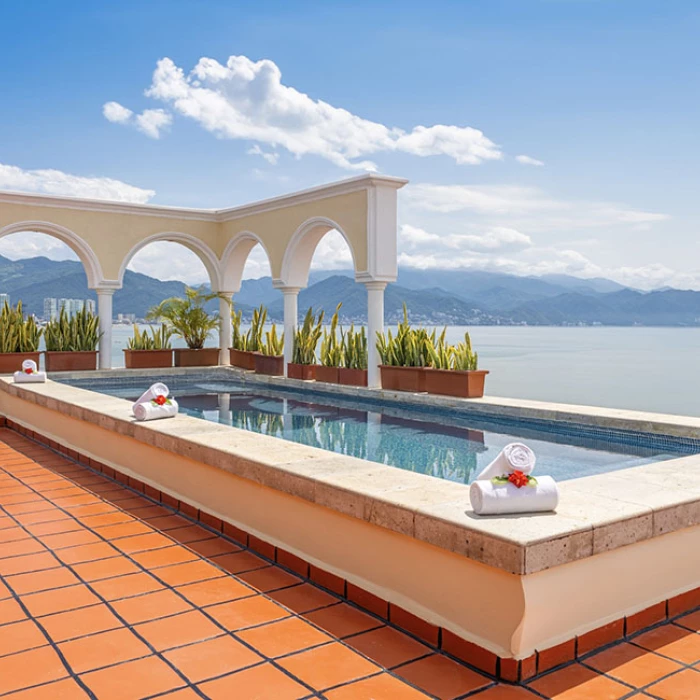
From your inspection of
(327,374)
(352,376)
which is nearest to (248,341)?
(327,374)

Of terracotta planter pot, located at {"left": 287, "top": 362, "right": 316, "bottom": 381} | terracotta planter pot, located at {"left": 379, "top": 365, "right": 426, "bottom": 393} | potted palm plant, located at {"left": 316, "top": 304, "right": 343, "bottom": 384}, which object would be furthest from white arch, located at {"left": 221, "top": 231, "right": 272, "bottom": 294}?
terracotta planter pot, located at {"left": 379, "top": 365, "right": 426, "bottom": 393}

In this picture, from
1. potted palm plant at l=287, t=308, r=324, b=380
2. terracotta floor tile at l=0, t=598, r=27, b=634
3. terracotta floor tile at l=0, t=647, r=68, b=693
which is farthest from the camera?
potted palm plant at l=287, t=308, r=324, b=380

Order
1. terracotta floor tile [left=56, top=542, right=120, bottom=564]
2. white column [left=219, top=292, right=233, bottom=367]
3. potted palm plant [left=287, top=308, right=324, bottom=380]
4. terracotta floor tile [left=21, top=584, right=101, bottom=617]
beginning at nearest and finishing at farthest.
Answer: terracotta floor tile [left=21, top=584, right=101, bottom=617] → terracotta floor tile [left=56, top=542, right=120, bottom=564] → potted palm plant [left=287, top=308, right=324, bottom=380] → white column [left=219, top=292, right=233, bottom=367]

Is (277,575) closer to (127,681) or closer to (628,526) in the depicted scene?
(127,681)

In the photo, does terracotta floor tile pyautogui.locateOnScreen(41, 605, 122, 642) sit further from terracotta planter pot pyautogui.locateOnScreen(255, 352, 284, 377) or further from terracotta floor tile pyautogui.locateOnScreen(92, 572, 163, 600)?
terracotta planter pot pyautogui.locateOnScreen(255, 352, 284, 377)

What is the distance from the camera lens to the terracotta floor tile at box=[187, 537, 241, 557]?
403cm

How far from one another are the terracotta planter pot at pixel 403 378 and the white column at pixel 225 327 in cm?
542

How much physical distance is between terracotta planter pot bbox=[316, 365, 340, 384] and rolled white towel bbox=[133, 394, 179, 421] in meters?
6.09

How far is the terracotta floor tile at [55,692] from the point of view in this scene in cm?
250

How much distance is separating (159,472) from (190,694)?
2772 millimetres

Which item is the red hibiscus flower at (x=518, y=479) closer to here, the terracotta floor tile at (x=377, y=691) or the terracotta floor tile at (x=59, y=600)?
the terracotta floor tile at (x=377, y=691)

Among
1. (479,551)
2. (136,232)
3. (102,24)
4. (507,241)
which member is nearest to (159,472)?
(479,551)

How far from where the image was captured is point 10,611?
323cm

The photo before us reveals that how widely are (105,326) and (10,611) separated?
11264mm
